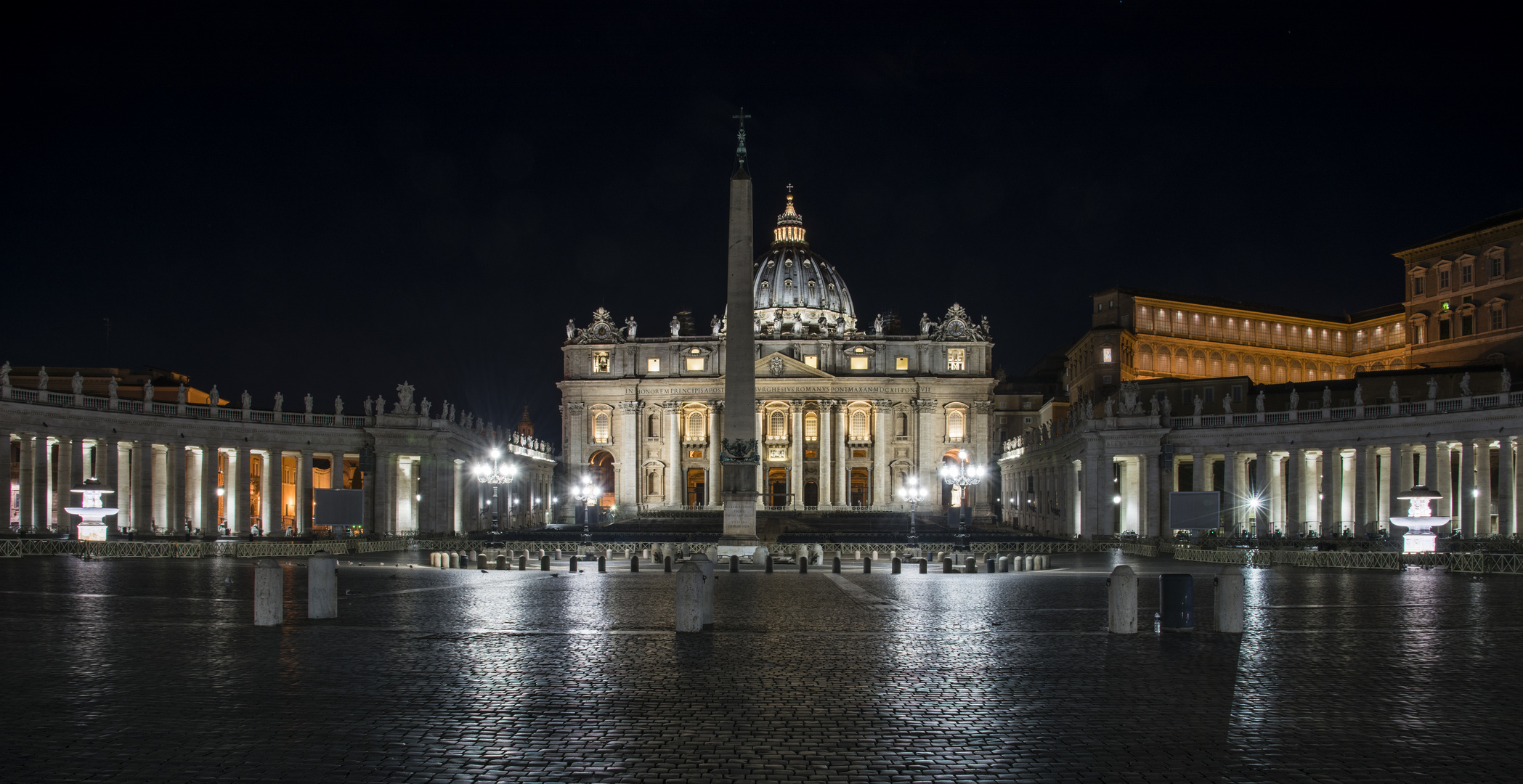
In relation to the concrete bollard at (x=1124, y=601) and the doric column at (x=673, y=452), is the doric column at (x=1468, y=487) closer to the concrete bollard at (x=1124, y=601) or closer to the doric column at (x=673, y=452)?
the concrete bollard at (x=1124, y=601)

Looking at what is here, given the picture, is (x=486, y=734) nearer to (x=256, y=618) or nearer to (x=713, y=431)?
(x=256, y=618)

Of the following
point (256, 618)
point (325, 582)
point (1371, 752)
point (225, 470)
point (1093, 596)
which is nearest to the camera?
point (1371, 752)

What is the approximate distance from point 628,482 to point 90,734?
100732 millimetres

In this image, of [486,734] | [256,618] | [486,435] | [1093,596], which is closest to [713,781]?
[486,734]

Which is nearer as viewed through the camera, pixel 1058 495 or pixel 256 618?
pixel 256 618

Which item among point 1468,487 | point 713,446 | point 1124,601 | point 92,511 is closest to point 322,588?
point 1124,601

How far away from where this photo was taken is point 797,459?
110 m

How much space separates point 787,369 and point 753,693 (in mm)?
96922

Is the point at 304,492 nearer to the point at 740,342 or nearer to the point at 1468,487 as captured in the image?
the point at 740,342

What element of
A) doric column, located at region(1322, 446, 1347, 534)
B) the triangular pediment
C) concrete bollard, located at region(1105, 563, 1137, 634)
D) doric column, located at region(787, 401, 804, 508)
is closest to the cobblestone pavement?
concrete bollard, located at region(1105, 563, 1137, 634)

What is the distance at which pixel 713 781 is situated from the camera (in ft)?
28.5

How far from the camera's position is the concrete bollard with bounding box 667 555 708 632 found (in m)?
17.0

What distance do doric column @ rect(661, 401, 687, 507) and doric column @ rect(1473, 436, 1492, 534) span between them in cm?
7132

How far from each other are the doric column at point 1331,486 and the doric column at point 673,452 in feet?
211
